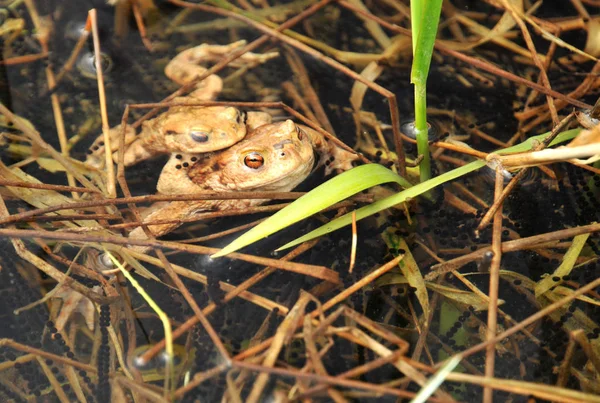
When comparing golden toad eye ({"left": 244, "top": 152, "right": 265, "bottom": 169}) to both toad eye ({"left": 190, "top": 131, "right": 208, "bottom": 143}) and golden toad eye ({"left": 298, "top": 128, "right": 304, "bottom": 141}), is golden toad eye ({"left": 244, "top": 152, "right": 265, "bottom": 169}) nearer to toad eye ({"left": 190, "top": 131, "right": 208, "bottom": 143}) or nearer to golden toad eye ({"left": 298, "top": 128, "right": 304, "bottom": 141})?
golden toad eye ({"left": 298, "top": 128, "right": 304, "bottom": 141})

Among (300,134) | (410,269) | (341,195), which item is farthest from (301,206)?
(300,134)

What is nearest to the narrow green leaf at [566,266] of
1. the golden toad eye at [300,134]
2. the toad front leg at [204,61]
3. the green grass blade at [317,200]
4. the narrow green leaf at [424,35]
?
the green grass blade at [317,200]

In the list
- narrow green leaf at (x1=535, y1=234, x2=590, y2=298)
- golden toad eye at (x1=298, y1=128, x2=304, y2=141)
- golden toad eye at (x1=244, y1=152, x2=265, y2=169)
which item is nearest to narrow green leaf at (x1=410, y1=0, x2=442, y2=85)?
golden toad eye at (x1=298, y1=128, x2=304, y2=141)

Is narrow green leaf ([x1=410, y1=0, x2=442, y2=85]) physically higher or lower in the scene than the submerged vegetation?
higher

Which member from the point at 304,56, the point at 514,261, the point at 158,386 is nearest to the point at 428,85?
the point at 304,56

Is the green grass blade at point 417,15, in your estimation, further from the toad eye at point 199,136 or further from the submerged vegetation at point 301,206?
the toad eye at point 199,136

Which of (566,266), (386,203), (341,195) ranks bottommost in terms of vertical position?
(566,266)

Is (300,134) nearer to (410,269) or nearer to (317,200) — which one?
(317,200)
